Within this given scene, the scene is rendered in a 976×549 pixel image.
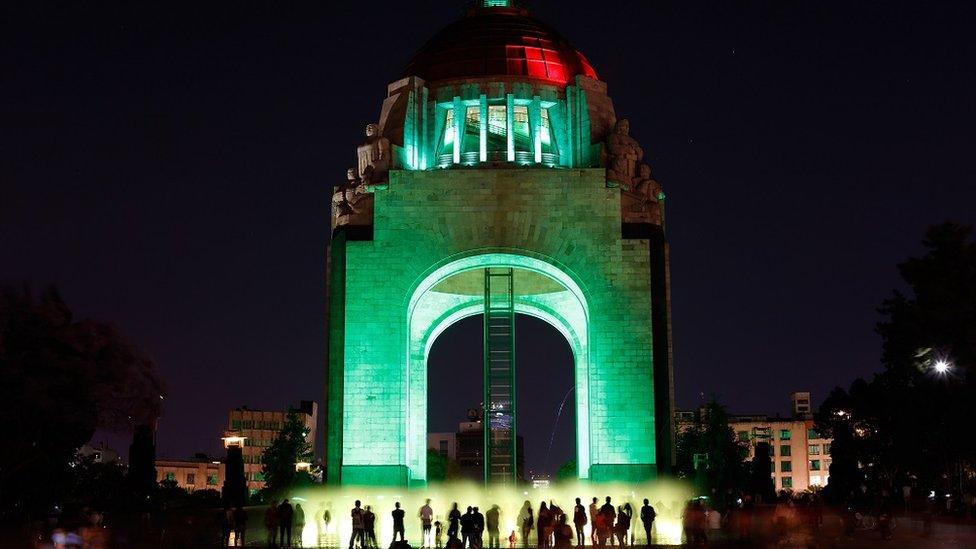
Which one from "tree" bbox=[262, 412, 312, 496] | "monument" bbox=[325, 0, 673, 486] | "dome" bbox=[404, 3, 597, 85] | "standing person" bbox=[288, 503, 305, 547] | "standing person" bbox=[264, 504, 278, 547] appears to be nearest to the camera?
"standing person" bbox=[264, 504, 278, 547]

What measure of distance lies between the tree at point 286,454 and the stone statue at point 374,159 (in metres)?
27.2

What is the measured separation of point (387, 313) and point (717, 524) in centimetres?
1127

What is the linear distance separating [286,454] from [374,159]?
30.4m

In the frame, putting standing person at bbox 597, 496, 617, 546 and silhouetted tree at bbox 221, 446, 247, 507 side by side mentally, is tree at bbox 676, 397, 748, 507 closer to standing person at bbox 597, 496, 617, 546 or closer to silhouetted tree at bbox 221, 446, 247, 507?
silhouetted tree at bbox 221, 446, 247, 507

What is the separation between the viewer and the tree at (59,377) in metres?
31.3

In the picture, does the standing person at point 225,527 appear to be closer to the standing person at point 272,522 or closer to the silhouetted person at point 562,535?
the standing person at point 272,522

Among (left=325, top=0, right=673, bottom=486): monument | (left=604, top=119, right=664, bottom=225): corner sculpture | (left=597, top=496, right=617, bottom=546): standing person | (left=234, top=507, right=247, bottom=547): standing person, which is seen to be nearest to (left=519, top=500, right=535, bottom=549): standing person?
(left=597, top=496, right=617, bottom=546): standing person

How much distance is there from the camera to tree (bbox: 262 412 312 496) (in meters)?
62.6

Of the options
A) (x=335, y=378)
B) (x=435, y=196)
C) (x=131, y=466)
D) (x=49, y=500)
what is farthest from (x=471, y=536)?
(x=131, y=466)

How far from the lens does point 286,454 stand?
64.0 metres

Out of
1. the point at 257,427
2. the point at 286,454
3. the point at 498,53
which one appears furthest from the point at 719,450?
the point at 257,427

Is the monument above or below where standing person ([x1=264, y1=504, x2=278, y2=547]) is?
above

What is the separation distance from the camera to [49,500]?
3872 centimetres

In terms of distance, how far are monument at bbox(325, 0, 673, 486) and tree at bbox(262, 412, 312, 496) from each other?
23205 mm
